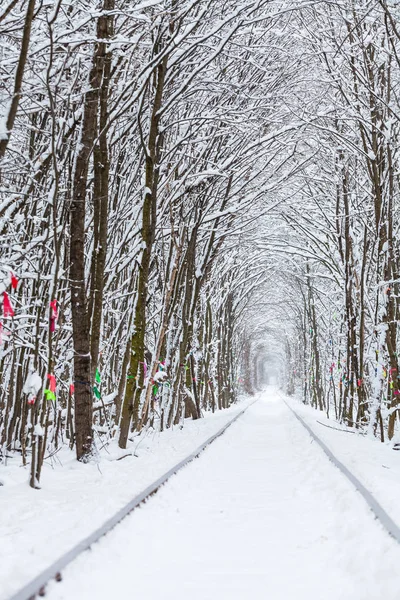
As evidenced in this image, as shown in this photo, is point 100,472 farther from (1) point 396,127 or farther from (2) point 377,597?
(1) point 396,127

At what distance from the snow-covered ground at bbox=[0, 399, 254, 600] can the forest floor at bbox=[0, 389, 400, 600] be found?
0.01m

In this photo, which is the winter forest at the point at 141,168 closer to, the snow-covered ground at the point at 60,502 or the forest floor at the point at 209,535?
the snow-covered ground at the point at 60,502

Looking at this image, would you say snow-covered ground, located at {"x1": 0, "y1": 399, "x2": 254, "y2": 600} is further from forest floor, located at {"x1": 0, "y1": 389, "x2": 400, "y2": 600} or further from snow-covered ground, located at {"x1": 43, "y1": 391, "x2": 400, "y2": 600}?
snow-covered ground, located at {"x1": 43, "y1": 391, "x2": 400, "y2": 600}

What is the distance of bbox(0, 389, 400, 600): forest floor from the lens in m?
3.05

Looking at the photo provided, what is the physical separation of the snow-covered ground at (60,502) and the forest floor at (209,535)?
0.05 ft

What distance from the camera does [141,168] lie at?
1126cm

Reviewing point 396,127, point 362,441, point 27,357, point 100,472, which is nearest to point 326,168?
point 396,127

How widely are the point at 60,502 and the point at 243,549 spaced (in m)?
2.01

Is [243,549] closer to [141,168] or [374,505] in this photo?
[374,505]

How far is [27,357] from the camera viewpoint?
826cm

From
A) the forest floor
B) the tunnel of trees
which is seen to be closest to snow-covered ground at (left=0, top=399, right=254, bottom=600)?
the forest floor

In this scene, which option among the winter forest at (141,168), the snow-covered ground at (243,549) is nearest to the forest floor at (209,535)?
the snow-covered ground at (243,549)

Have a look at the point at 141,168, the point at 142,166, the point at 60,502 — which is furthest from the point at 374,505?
the point at 142,166

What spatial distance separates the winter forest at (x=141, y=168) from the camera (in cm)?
640
